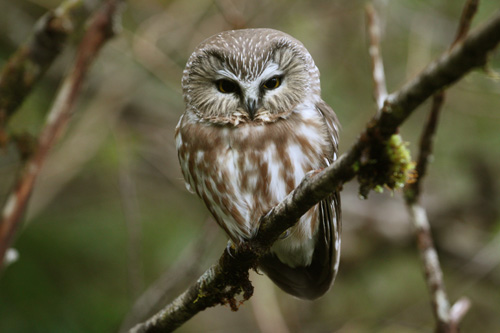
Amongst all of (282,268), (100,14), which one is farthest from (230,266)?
(100,14)

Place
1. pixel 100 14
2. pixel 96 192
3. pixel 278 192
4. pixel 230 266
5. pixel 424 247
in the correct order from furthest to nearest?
pixel 96 192
pixel 100 14
pixel 424 247
pixel 278 192
pixel 230 266

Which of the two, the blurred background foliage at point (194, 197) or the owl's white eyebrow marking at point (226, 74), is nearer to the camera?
the owl's white eyebrow marking at point (226, 74)

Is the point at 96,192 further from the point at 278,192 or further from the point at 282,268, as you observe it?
the point at 278,192

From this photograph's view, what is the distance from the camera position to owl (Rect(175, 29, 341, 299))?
2.94 meters

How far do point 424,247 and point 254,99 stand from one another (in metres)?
1.26

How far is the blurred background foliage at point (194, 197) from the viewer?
4996mm

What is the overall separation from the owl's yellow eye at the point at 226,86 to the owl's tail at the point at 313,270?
2.91 feet

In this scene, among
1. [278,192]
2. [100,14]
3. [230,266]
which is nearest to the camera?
[230,266]

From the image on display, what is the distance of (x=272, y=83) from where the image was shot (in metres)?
3.08

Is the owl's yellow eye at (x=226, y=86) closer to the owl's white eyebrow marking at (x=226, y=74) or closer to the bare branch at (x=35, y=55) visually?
the owl's white eyebrow marking at (x=226, y=74)

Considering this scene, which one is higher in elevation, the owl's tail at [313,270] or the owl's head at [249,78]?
the owl's head at [249,78]

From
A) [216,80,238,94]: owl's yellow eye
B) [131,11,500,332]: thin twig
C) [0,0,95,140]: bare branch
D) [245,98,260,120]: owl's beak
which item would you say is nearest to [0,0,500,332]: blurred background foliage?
[0,0,95,140]: bare branch

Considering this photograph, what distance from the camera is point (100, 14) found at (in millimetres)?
3447

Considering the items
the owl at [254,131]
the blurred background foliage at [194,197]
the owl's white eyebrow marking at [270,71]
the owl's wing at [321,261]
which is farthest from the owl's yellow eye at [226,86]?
the blurred background foliage at [194,197]
